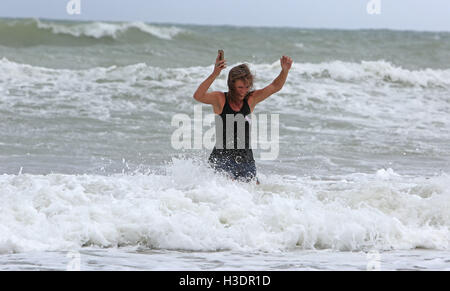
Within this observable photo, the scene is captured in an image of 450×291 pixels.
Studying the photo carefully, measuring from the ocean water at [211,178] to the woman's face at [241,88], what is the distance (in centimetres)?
79

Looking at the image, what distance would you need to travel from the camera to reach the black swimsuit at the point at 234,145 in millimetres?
6195

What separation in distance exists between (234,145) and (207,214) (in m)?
0.67

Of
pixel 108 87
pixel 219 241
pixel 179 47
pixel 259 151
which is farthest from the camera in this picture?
pixel 179 47

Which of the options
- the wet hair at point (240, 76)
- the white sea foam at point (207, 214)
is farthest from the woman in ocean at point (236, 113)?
the white sea foam at point (207, 214)

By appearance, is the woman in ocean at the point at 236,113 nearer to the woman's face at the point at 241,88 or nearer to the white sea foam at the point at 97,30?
the woman's face at the point at 241,88

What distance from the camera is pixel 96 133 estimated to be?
35.4 ft

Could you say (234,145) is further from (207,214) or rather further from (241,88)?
(207,214)

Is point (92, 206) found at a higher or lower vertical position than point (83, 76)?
lower

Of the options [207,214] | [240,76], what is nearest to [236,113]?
[240,76]

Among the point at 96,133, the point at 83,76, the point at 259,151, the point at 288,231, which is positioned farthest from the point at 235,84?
the point at 83,76

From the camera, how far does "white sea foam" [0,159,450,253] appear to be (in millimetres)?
5527

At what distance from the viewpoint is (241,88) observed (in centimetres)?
611

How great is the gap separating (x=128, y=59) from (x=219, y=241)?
17639mm

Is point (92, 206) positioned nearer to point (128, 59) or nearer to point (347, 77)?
point (347, 77)
